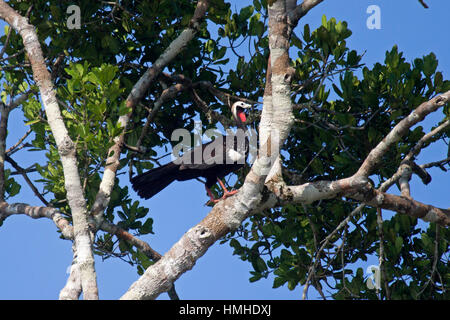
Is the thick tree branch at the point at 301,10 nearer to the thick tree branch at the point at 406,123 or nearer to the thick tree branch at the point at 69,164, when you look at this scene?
the thick tree branch at the point at 406,123

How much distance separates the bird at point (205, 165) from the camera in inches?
328

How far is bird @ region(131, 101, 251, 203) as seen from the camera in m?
8.32

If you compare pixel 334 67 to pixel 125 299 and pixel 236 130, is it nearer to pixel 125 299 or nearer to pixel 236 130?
pixel 236 130

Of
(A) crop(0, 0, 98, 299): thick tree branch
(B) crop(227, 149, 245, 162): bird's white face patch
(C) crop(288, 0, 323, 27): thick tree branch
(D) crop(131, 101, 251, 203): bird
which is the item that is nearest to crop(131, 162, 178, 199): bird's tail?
(D) crop(131, 101, 251, 203): bird

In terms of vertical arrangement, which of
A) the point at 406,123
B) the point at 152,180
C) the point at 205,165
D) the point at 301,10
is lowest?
the point at 406,123

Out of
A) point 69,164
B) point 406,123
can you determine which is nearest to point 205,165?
point 69,164

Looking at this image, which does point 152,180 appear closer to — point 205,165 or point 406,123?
point 205,165

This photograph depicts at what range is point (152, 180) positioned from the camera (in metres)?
8.33

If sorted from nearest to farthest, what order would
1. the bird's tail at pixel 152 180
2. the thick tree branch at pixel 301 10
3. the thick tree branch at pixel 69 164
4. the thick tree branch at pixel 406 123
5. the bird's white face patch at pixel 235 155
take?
1. the thick tree branch at pixel 69 164
2. the thick tree branch at pixel 406 123
3. the thick tree branch at pixel 301 10
4. the bird's tail at pixel 152 180
5. the bird's white face patch at pixel 235 155

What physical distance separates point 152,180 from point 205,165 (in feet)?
2.71

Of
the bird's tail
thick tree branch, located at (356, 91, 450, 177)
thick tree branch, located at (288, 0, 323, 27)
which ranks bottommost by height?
thick tree branch, located at (356, 91, 450, 177)

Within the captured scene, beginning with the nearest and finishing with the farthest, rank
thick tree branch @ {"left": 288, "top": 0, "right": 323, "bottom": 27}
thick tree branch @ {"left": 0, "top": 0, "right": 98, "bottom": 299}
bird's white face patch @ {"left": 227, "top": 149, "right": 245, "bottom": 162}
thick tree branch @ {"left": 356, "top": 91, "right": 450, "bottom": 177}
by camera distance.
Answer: thick tree branch @ {"left": 0, "top": 0, "right": 98, "bottom": 299}
thick tree branch @ {"left": 356, "top": 91, "right": 450, "bottom": 177}
thick tree branch @ {"left": 288, "top": 0, "right": 323, "bottom": 27}
bird's white face patch @ {"left": 227, "top": 149, "right": 245, "bottom": 162}

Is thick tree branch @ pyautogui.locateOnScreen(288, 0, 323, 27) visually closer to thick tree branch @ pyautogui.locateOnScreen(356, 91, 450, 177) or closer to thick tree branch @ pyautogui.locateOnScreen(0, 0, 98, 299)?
thick tree branch @ pyautogui.locateOnScreen(356, 91, 450, 177)

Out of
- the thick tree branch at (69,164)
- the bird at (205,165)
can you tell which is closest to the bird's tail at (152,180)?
the bird at (205,165)
